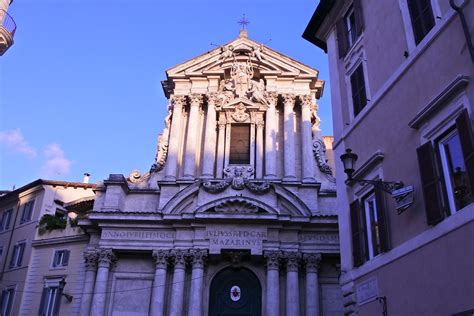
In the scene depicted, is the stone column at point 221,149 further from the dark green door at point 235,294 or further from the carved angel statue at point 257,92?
the dark green door at point 235,294

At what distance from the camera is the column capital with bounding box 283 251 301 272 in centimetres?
1909

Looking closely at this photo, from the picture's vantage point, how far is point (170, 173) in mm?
21531

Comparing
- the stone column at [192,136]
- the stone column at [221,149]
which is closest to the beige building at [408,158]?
the stone column at [221,149]

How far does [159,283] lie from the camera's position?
62.1 feet

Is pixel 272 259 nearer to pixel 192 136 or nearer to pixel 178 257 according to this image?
pixel 178 257

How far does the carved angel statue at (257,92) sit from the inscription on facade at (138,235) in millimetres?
7316

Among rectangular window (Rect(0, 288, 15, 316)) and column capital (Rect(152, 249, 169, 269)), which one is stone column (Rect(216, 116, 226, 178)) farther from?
rectangular window (Rect(0, 288, 15, 316))

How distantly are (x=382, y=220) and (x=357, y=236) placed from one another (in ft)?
3.78

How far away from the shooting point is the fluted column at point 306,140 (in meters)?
21.5

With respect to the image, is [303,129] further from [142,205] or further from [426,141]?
[426,141]

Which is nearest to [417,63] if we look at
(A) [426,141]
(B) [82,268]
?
(A) [426,141]

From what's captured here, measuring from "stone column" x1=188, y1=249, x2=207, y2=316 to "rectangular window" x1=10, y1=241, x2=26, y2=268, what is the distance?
9692mm

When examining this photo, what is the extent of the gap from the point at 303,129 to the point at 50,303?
13141mm

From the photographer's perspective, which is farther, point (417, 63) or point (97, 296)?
point (97, 296)
